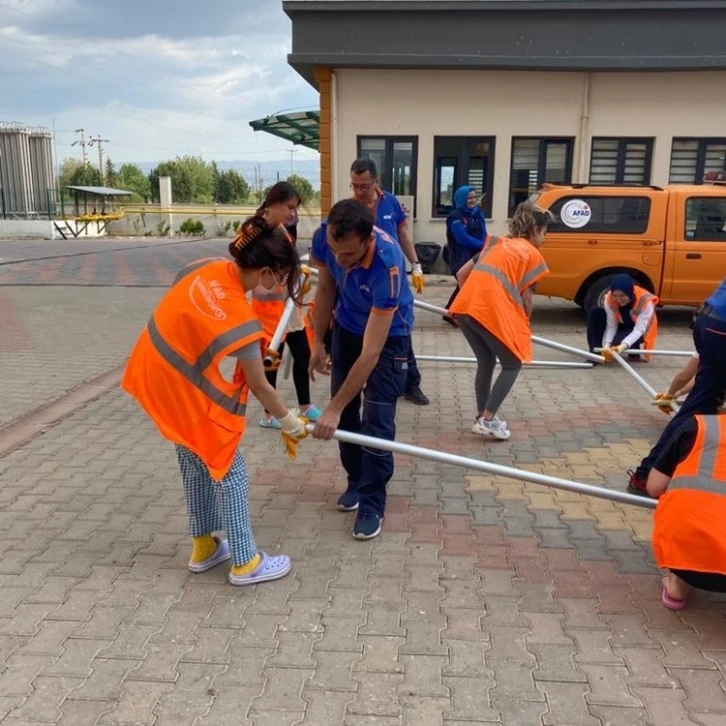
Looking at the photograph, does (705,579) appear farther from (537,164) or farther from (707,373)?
(537,164)

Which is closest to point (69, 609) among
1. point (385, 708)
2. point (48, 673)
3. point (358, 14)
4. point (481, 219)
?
point (48, 673)

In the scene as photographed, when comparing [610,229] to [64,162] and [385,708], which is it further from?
[64,162]

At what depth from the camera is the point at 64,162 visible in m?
72.2

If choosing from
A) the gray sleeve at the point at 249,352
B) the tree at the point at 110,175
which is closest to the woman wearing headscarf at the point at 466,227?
the gray sleeve at the point at 249,352

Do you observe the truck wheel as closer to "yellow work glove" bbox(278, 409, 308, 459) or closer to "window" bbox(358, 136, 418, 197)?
"window" bbox(358, 136, 418, 197)

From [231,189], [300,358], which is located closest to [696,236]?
[300,358]

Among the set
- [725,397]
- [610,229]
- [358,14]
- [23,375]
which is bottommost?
[23,375]

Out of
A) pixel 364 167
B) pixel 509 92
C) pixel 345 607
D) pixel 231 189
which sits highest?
pixel 509 92

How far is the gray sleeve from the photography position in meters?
2.68

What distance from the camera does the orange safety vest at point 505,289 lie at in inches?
179

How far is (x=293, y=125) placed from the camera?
57.4ft

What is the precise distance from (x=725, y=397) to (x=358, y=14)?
10160mm

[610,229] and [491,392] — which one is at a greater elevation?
[610,229]

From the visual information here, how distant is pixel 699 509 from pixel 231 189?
64.3m
